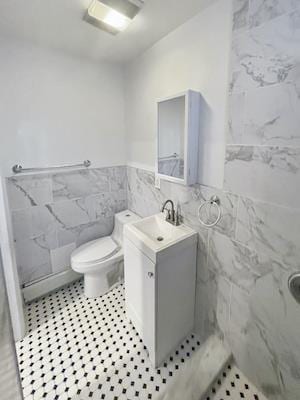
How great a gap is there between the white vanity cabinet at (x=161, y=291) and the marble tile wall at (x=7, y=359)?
85cm

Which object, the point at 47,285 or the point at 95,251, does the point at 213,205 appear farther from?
the point at 47,285

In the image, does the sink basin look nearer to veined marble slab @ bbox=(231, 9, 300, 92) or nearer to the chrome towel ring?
the chrome towel ring

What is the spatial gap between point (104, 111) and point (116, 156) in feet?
Answer: 1.57

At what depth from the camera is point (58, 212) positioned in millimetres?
2020

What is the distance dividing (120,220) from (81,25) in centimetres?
168

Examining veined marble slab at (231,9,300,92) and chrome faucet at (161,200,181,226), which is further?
chrome faucet at (161,200,181,226)

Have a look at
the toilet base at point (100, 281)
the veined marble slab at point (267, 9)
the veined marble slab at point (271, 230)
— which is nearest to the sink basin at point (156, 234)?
the veined marble slab at point (271, 230)

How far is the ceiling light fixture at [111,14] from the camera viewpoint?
1201mm

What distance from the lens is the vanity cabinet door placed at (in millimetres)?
1361

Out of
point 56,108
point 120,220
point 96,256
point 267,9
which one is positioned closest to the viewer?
point 267,9

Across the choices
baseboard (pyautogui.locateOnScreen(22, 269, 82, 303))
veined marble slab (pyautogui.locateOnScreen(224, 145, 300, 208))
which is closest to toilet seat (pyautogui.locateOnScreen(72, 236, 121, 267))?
baseboard (pyautogui.locateOnScreen(22, 269, 82, 303))

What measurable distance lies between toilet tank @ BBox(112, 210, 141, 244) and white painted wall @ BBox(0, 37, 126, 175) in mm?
615

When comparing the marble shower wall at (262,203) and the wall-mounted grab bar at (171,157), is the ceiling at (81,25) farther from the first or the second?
the wall-mounted grab bar at (171,157)

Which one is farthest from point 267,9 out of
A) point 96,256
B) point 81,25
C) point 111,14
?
point 96,256
